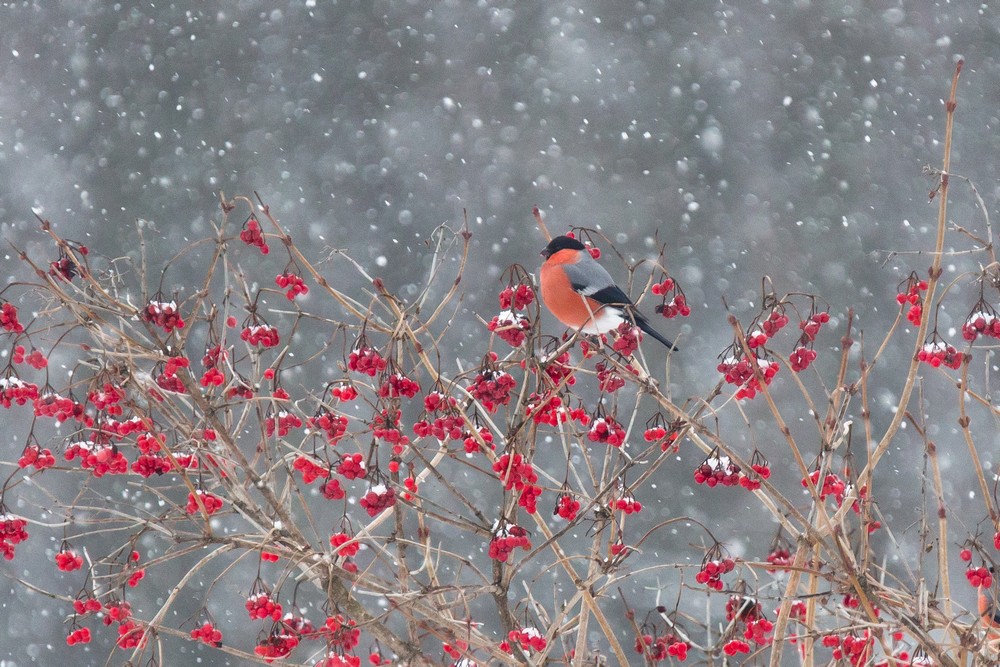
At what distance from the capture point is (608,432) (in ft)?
5.14

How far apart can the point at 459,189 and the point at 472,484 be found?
101 inches

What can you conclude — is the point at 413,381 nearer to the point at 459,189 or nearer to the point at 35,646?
the point at 459,189

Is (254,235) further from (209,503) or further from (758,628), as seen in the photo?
(758,628)

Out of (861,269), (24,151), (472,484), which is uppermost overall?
(24,151)

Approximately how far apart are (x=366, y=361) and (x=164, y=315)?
32cm

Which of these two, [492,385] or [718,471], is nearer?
[492,385]

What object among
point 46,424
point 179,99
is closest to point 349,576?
point 46,424

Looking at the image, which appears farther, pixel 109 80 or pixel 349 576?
pixel 109 80

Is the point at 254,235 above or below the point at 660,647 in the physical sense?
above

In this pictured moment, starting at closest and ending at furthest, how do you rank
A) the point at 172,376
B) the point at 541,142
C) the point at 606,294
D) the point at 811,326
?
the point at 811,326, the point at 172,376, the point at 606,294, the point at 541,142

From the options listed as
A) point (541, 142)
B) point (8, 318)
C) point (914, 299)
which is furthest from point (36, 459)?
point (541, 142)

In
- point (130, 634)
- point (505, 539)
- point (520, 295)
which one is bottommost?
point (130, 634)

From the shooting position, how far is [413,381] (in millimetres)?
1577

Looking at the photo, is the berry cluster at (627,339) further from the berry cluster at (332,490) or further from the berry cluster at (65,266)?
the berry cluster at (65,266)
